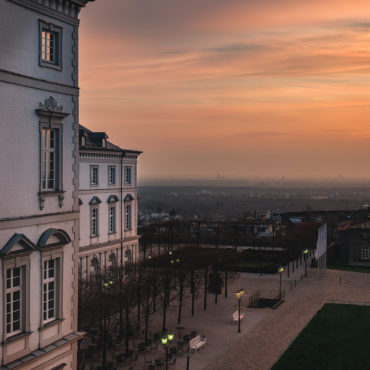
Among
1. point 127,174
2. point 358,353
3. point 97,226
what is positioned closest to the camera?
point 358,353

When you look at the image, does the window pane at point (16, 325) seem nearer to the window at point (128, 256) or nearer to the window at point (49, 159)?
the window at point (49, 159)

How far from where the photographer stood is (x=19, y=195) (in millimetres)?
16469

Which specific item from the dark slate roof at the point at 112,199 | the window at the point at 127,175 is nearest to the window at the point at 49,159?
the dark slate roof at the point at 112,199

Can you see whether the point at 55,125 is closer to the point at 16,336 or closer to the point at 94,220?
the point at 16,336

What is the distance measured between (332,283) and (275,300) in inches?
437

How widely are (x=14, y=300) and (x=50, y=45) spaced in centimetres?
752

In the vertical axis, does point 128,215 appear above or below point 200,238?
above

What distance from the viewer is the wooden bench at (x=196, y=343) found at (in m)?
31.4

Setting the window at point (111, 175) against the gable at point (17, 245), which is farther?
the window at point (111, 175)

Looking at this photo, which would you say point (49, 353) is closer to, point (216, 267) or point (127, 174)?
point (216, 267)

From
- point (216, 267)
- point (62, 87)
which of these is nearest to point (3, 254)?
point (62, 87)

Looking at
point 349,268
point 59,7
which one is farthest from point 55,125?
point 349,268

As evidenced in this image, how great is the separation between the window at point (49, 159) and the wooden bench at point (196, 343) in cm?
1633

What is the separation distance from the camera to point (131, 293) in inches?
1341
